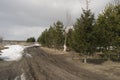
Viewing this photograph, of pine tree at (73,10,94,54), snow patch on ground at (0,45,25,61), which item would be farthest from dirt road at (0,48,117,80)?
snow patch on ground at (0,45,25,61)

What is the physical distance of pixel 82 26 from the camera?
3572cm

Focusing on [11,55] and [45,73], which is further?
[11,55]

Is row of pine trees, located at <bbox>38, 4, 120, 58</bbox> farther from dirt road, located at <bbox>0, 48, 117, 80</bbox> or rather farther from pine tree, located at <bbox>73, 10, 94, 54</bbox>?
dirt road, located at <bbox>0, 48, 117, 80</bbox>

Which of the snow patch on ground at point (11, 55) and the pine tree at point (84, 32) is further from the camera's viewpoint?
the snow patch on ground at point (11, 55)

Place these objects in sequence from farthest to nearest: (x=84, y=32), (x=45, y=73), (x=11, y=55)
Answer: (x=11, y=55), (x=84, y=32), (x=45, y=73)

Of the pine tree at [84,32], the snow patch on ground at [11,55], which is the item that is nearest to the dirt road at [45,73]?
the pine tree at [84,32]

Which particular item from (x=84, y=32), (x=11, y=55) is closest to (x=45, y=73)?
(x=84, y=32)

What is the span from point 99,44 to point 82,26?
210 inches

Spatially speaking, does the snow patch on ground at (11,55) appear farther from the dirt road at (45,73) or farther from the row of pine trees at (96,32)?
the dirt road at (45,73)

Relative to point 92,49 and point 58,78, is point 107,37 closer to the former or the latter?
point 92,49

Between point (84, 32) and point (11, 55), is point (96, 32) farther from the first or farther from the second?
point (11, 55)

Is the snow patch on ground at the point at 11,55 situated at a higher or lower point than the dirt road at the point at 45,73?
higher

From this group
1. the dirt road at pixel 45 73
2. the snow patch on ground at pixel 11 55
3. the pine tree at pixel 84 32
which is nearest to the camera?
the dirt road at pixel 45 73

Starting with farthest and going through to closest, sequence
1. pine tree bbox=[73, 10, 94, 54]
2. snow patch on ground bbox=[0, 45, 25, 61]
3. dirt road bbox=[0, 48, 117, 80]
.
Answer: snow patch on ground bbox=[0, 45, 25, 61] → pine tree bbox=[73, 10, 94, 54] → dirt road bbox=[0, 48, 117, 80]
